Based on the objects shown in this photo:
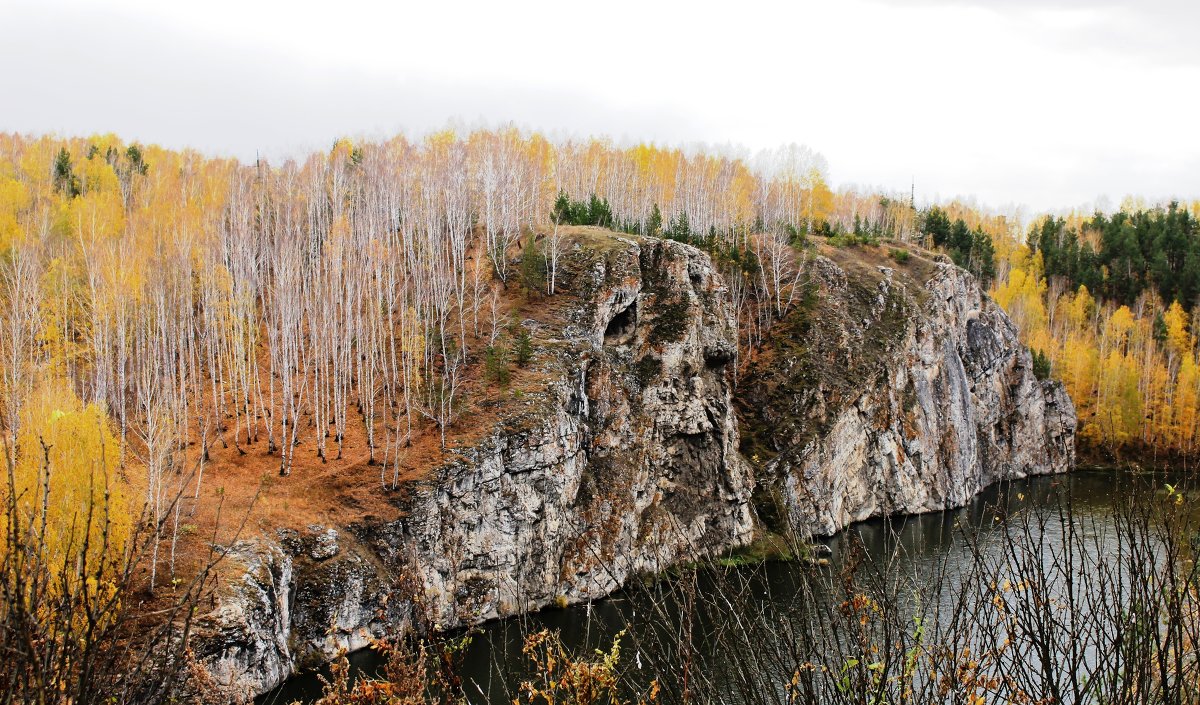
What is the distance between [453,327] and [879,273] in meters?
32.4

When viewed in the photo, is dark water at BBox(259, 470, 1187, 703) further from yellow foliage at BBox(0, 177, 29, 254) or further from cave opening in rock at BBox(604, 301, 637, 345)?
yellow foliage at BBox(0, 177, 29, 254)

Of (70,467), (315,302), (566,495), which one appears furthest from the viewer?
(315,302)

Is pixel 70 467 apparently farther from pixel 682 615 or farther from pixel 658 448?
pixel 658 448

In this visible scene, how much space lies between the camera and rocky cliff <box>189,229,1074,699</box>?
2473 cm

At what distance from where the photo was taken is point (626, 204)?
200 ft

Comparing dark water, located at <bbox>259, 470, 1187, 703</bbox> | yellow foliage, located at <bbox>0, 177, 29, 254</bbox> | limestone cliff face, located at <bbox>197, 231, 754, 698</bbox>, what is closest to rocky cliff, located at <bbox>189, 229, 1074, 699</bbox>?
limestone cliff face, located at <bbox>197, 231, 754, 698</bbox>

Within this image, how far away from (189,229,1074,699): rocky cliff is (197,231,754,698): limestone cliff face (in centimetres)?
8

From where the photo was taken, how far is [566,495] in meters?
31.0

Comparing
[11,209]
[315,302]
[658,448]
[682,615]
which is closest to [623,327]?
[658,448]

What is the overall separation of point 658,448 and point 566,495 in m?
6.55

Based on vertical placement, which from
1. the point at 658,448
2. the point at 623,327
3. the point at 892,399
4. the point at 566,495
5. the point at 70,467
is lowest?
the point at 566,495

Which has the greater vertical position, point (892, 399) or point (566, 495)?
point (892, 399)

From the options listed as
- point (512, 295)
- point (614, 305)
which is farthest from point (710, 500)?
point (512, 295)

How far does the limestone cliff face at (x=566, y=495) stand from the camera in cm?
2362
